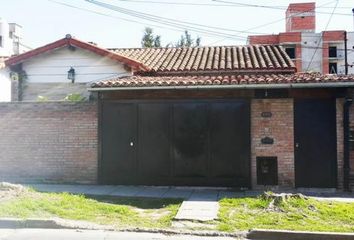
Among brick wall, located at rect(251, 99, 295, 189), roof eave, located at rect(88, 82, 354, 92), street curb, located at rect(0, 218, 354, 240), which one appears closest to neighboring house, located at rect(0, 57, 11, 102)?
roof eave, located at rect(88, 82, 354, 92)

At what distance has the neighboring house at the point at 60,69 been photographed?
46.6 ft

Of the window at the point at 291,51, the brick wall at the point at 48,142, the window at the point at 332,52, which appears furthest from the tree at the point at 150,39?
the brick wall at the point at 48,142

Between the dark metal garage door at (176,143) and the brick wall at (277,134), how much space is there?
0.62ft

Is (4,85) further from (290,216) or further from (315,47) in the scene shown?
(315,47)

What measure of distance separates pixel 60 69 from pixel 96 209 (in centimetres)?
765

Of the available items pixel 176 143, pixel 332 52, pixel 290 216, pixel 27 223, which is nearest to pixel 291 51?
pixel 332 52

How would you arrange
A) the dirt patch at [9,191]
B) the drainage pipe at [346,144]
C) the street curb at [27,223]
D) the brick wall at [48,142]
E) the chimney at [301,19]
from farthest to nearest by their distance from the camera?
the chimney at [301,19]
the brick wall at [48,142]
the drainage pipe at [346,144]
the dirt patch at [9,191]
the street curb at [27,223]

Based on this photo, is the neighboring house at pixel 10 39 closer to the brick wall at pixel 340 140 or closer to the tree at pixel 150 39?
the tree at pixel 150 39

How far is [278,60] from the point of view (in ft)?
46.8

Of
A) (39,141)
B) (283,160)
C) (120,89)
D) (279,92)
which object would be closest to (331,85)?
(279,92)

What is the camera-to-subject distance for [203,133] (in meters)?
11.0

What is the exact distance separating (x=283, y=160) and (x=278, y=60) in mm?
4815

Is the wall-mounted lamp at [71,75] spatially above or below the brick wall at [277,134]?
above

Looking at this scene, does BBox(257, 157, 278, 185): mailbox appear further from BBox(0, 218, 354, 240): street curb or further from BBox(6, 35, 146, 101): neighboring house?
BBox(6, 35, 146, 101): neighboring house
